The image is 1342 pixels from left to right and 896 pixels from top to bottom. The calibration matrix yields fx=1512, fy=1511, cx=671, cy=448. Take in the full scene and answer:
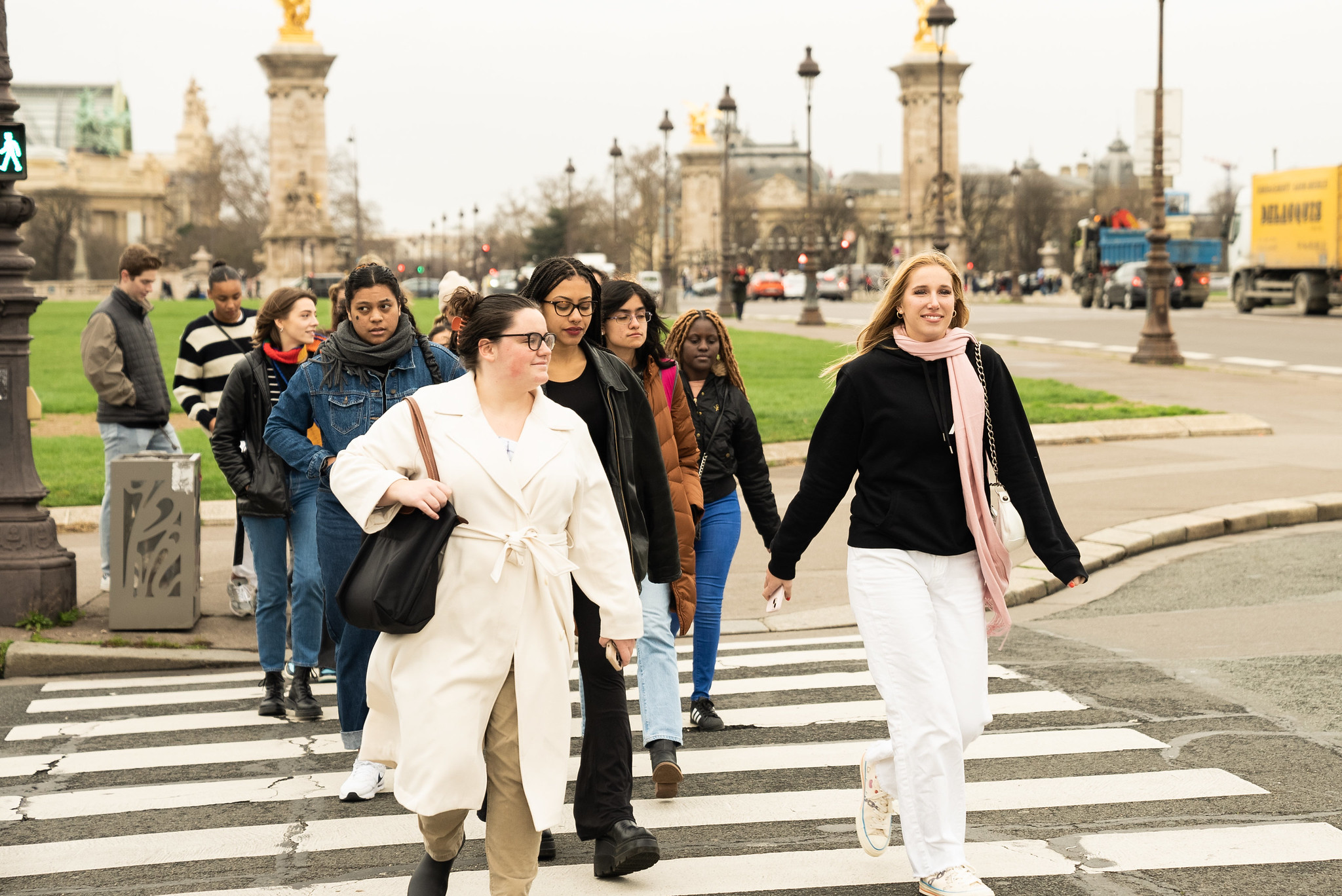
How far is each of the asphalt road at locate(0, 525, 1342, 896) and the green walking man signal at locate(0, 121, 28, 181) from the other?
9.72 feet

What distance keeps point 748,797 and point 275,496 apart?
2.75 meters

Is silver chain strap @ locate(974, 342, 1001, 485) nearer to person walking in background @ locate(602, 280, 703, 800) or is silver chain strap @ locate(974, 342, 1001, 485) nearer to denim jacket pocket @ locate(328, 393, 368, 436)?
person walking in background @ locate(602, 280, 703, 800)

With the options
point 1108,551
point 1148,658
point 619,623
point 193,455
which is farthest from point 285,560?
point 1108,551

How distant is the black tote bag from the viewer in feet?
12.8

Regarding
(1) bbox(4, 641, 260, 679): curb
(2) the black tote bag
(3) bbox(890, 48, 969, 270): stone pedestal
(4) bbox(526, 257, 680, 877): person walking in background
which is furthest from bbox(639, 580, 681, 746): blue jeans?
(3) bbox(890, 48, 969, 270): stone pedestal

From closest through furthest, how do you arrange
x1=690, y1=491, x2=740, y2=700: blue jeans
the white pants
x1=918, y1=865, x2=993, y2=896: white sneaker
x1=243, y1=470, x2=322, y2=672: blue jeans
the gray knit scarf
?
1. x1=918, y1=865, x2=993, y2=896: white sneaker
2. the white pants
3. the gray knit scarf
4. x1=690, y1=491, x2=740, y2=700: blue jeans
5. x1=243, y1=470, x2=322, y2=672: blue jeans

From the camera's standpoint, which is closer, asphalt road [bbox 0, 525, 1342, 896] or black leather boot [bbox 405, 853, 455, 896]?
black leather boot [bbox 405, 853, 455, 896]

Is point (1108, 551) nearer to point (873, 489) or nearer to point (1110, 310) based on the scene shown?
point (873, 489)

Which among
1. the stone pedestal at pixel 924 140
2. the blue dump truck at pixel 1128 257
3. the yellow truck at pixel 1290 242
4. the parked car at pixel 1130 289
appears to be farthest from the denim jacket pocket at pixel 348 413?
the stone pedestal at pixel 924 140

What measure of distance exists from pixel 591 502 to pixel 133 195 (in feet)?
509

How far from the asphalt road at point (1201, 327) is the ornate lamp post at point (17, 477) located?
70.4 feet

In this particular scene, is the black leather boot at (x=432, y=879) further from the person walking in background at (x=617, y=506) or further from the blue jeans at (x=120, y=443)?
the blue jeans at (x=120, y=443)

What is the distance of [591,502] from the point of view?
4.30 m

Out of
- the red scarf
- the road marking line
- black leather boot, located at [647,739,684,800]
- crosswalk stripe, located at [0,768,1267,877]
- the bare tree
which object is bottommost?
crosswalk stripe, located at [0,768,1267,877]
